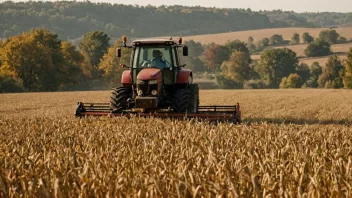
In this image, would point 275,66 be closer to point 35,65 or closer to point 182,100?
point 35,65

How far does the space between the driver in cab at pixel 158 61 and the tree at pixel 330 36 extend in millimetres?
120227

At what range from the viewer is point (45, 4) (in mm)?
199625

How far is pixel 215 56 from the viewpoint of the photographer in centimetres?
11188

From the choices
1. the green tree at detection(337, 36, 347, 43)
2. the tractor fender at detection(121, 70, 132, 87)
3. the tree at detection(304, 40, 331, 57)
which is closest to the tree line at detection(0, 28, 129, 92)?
the tractor fender at detection(121, 70, 132, 87)

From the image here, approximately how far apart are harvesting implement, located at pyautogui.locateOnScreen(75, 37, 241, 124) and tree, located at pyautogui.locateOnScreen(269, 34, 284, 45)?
132 metres

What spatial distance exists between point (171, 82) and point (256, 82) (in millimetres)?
70892

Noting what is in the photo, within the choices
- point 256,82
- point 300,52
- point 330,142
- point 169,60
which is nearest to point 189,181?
point 330,142

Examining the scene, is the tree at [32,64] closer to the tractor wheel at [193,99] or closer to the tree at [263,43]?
the tractor wheel at [193,99]

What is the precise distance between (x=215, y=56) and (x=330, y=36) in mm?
34024

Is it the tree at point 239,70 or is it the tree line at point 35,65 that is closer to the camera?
the tree line at point 35,65

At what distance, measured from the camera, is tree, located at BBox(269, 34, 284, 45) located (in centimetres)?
14282

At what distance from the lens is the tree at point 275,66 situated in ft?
285

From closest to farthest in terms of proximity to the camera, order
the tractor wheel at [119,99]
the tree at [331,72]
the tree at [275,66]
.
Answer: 1. the tractor wheel at [119,99]
2. the tree at [331,72]
3. the tree at [275,66]

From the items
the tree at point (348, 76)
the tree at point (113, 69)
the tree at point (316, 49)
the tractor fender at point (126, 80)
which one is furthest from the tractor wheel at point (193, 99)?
the tree at point (316, 49)
